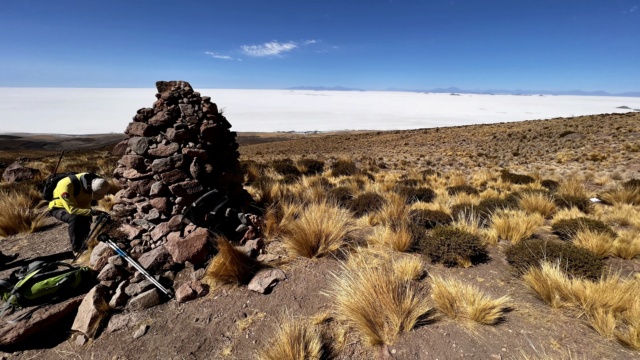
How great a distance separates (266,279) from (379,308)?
160cm

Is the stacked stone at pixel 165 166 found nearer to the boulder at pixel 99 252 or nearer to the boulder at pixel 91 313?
the boulder at pixel 99 252

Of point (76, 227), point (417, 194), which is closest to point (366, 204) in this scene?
point (417, 194)

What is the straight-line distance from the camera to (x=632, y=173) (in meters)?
10.7

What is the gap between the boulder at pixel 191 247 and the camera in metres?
4.06

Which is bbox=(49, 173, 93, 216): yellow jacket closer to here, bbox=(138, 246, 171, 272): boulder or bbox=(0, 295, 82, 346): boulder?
bbox=(138, 246, 171, 272): boulder

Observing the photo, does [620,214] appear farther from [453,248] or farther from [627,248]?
[453,248]

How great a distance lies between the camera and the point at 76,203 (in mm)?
4840

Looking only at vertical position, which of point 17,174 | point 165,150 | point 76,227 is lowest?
point 76,227

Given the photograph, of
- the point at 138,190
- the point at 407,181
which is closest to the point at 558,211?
the point at 407,181

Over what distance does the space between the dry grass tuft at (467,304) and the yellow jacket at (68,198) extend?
5367 millimetres

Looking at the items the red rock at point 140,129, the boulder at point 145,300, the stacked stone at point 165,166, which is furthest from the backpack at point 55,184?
the boulder at point 145,300

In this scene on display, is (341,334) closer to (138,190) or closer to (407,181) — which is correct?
(138,190)

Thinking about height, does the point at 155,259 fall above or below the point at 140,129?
below

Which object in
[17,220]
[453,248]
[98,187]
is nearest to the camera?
[453,248]
